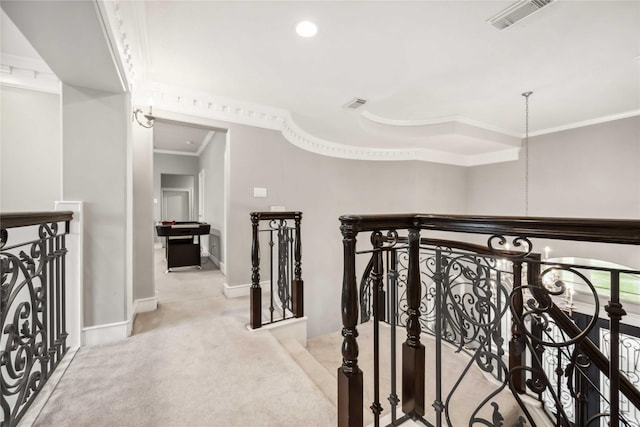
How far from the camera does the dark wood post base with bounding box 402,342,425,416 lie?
1537 millimetres

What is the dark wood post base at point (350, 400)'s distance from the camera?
1.35 metres

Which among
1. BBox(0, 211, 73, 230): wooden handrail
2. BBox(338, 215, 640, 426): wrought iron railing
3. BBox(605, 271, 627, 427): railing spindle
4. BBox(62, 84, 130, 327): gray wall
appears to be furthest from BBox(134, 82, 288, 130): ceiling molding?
BBox(605, 271, 627, 427): railing spindle

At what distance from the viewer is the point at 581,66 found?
112 inches

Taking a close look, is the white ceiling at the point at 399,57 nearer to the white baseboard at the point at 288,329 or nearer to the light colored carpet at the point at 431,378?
the white baseboard at the point at 288,329

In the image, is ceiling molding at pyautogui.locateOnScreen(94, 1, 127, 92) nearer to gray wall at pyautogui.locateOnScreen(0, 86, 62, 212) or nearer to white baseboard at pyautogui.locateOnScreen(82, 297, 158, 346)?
gray wall at pyautogui.locateOnScreen(0, 86, 62, 212)

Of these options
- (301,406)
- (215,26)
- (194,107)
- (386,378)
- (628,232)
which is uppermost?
(215,26)

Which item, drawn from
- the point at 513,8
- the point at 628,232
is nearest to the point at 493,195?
the point at 513,8

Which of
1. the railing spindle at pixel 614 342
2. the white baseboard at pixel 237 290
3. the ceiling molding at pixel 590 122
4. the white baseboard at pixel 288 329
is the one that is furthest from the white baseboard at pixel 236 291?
the ceiling molding at pixel 590 122

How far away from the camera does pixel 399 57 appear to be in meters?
2.59

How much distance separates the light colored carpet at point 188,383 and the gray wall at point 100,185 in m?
0.41

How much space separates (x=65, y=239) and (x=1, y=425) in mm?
1207

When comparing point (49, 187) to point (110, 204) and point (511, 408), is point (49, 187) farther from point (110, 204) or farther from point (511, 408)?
point (511, 408)

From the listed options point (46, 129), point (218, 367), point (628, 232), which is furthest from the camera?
point (46, 129)

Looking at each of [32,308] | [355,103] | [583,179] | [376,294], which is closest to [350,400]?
[376,294]
